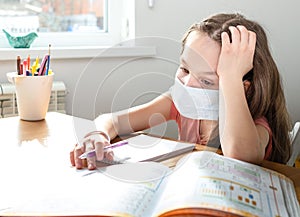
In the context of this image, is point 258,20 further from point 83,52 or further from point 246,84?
point 246,84

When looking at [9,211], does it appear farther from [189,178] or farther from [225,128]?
[225,128]

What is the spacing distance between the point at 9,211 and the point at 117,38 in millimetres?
1443

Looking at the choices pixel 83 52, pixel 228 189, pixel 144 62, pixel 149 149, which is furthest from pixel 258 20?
pixel 228 189

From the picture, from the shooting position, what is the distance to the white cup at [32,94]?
1.26 m

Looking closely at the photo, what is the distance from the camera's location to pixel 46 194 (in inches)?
29.0

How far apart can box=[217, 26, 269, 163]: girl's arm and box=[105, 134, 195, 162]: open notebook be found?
10 centimetres

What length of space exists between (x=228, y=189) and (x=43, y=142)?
0.52m

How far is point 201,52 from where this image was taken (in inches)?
43.0

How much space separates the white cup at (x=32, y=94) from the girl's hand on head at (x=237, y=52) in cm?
51

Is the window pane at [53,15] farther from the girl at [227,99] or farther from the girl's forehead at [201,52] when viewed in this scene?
the girl's forehead at [201,52]

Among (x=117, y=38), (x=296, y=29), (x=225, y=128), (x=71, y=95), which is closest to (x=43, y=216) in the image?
(x=225, y=128)

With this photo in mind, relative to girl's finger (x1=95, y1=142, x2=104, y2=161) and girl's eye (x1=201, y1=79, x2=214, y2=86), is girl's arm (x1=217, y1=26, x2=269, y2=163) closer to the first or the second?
girl's eye (x1=201, y1=79, x2=214, y2=86)

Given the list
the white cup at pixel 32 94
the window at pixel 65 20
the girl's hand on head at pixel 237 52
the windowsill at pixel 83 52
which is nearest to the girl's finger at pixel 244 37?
the girl's hand on head at pixel 237 52

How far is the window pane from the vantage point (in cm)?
191
